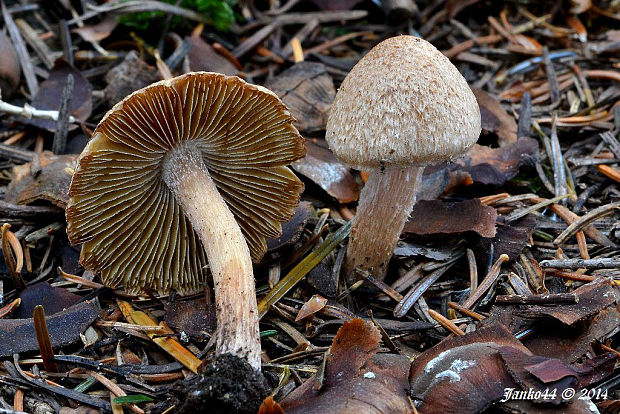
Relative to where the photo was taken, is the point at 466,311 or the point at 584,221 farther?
the point at 584,221

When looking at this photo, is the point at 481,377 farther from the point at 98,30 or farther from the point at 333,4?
the point at 98,30

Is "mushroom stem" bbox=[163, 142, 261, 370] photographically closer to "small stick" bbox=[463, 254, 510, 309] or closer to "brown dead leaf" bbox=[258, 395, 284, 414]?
"brown dead leaf" bbox=[258, 395, 284, 414]

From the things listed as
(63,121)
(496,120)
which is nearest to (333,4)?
(496,120)

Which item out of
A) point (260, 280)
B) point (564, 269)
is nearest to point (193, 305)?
point (260, 280)

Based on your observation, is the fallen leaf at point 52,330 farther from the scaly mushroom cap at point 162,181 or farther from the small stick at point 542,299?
the small stick at point 542,299

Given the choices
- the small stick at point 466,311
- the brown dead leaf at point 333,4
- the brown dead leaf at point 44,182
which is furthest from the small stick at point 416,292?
the brown dead leaf at point 333,4

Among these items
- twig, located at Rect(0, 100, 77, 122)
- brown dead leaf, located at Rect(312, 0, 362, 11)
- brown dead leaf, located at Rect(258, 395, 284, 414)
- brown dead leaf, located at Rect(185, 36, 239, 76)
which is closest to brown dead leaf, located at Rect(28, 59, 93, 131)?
twig, located at Rect(0, 100, 77, 122)
